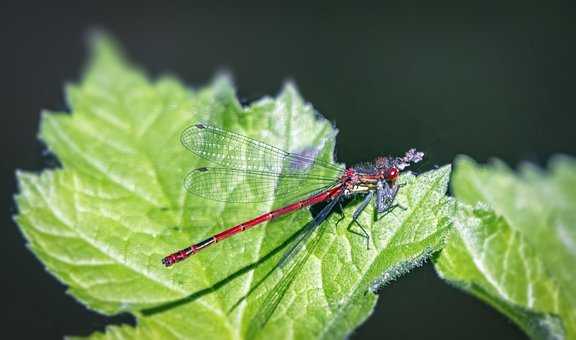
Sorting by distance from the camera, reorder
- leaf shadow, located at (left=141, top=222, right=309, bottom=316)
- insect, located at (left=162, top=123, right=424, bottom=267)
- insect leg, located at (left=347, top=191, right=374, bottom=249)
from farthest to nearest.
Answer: insect, located at (left=162, top=123, right=424, bottom=267) < leaf shadow, located at (left=141, top=222, right=309, bottom=316) < insect leg, located at (left=347, top=191, right=374, bottom=249)

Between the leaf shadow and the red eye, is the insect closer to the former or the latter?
the red eye

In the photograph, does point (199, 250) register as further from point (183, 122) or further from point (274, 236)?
point (183, 122)

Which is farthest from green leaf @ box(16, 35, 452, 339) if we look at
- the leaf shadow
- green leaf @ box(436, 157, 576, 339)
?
green leaf @ box(436, 157, 576, 339)

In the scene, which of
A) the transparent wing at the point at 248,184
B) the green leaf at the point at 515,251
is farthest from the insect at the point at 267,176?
the green leaf at the point at 515,251

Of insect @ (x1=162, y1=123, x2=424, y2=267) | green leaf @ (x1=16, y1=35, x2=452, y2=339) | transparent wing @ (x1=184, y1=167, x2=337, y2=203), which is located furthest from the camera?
transparent wing @ (x1=184, y1=167, x2=337, y2=203)

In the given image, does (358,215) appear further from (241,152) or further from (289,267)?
(241,152)

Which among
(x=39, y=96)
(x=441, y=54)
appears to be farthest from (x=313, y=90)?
(x=39, y=96)
